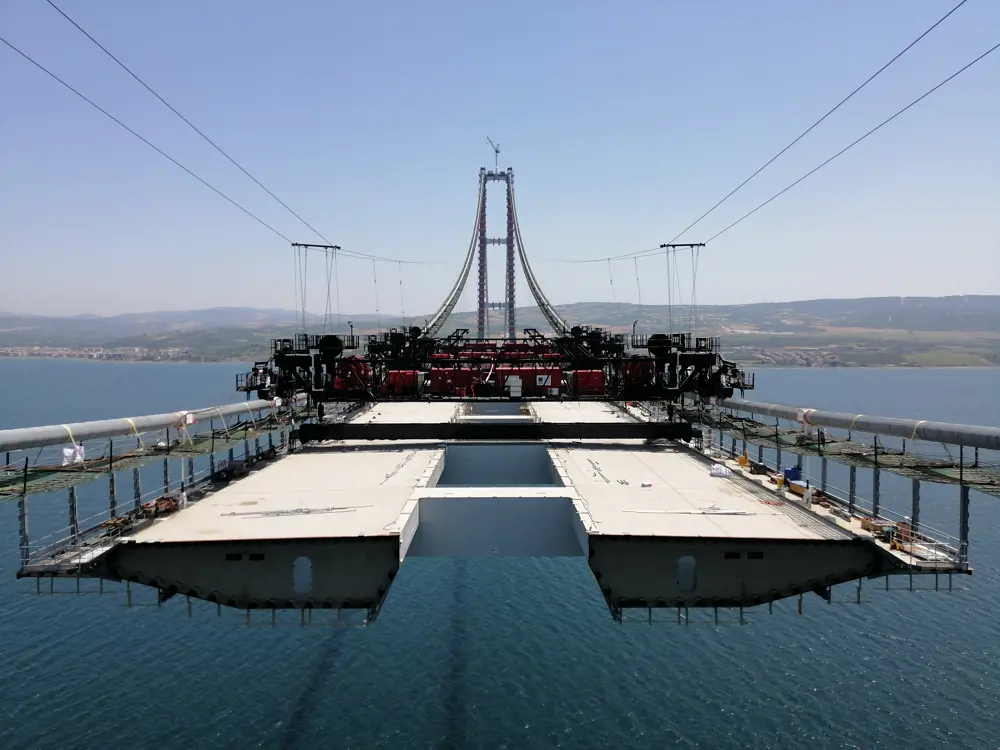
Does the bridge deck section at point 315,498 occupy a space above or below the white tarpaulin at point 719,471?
above

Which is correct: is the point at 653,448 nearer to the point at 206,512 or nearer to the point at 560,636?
the point at 560,636

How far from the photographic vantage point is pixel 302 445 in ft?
111

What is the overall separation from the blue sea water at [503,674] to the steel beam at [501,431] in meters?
8.23

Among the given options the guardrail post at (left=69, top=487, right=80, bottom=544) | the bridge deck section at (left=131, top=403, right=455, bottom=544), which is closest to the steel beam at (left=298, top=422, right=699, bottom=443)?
the bridge deck section at (left=131, top=403, right=455, bottom=544)

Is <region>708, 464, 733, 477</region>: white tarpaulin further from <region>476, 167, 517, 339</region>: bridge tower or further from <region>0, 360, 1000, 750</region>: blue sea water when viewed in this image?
<region>476, 167, 517, 339</region>: bridge tower

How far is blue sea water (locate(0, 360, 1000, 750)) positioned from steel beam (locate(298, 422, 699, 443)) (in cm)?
823

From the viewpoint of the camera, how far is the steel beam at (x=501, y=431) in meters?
33.0

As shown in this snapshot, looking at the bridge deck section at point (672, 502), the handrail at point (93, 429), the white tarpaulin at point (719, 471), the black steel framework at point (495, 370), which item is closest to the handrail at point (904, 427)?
the white tarpaulin at point (719, 471)

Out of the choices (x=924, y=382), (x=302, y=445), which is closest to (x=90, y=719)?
(x=302, y=445)

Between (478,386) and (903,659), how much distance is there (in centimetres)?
3083

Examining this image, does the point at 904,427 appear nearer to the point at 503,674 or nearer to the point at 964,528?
the point at 964,528

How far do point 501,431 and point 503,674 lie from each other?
11.6m

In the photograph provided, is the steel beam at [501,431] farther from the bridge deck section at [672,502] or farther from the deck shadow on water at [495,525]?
the deck shadow on water at [495,525]

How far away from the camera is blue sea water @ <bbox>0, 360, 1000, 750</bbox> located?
21781mm
